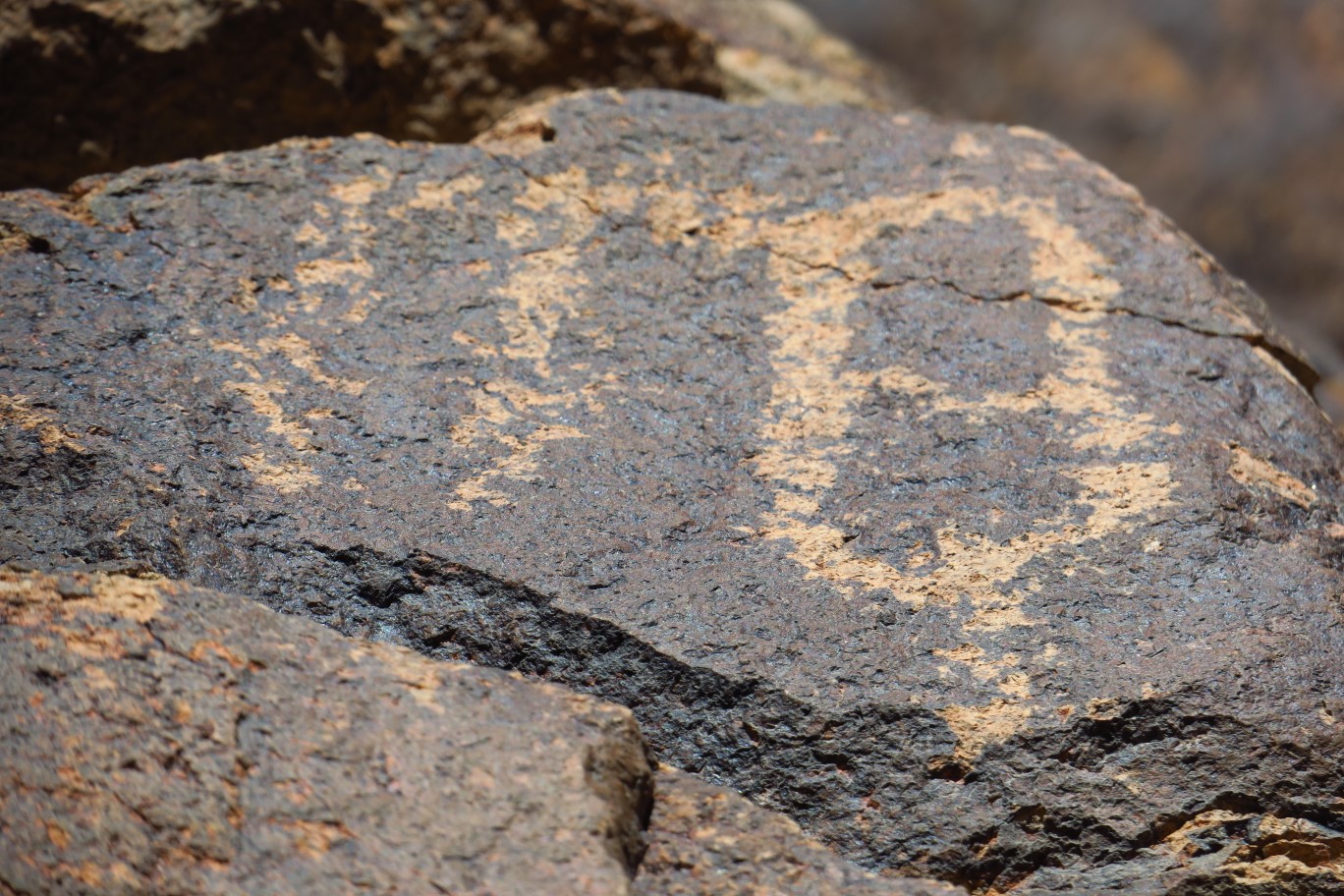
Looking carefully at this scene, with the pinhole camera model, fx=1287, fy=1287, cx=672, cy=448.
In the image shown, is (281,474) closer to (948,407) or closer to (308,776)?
(308,776)

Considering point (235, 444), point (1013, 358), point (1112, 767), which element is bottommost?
point (235, 444)

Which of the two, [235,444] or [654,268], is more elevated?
[654,268]

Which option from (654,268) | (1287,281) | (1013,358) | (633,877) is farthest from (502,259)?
(1287,281)

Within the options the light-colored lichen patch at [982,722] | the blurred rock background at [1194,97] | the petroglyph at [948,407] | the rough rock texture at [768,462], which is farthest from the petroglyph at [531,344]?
the blurred rock background at [1194,97]

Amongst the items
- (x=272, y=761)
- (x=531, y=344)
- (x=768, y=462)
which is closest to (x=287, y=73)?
(x=531, y=344)

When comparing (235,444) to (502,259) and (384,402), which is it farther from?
(502,259)

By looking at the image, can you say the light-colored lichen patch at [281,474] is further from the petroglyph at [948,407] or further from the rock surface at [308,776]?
the petroglyph at [948,407]

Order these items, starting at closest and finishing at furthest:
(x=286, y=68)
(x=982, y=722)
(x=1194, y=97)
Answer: (x=982, y=722) → (x=286, y=68) → (x=1194, y=97)
